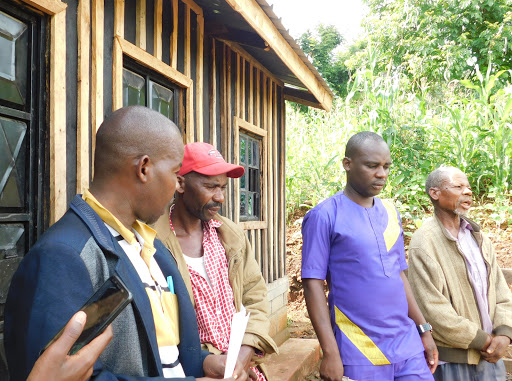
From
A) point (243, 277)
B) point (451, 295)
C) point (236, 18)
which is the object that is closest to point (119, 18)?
point (236, 18)

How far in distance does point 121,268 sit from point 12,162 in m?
1.21

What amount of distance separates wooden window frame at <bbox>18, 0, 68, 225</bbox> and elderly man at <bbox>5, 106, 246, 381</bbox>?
869mm

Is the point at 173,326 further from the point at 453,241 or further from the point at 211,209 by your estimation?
the point at 453,241

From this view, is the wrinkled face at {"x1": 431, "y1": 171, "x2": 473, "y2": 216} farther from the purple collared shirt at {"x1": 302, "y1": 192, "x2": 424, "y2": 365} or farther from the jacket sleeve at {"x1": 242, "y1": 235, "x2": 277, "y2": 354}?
the jacket sleeve at {"x1": 242, "y1": 235, "x2": 277, "y2": 354}

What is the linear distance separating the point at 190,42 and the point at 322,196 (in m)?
6.25

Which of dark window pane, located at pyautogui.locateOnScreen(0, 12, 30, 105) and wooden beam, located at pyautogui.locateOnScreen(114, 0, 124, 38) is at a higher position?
wooden beam, located at pyautogui.locateOnScreen(114, 0, 124, 38)

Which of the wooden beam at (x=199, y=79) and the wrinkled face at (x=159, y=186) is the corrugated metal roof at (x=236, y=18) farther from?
the wrinkled face at (x=159, y=186)

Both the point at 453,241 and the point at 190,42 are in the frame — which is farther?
the point at 190,42

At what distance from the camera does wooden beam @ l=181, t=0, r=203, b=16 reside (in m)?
3.92

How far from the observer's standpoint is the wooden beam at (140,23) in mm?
3238

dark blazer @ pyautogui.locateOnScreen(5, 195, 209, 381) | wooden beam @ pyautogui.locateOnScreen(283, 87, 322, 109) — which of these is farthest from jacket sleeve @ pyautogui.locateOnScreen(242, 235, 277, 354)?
wooden beam @ pyautogui.locateOnScreen(283, 87, 322, 109)

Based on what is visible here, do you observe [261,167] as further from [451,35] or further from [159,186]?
[451,35]

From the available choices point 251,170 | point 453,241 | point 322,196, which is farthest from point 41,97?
point 322,196

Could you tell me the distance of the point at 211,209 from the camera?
247 cm
